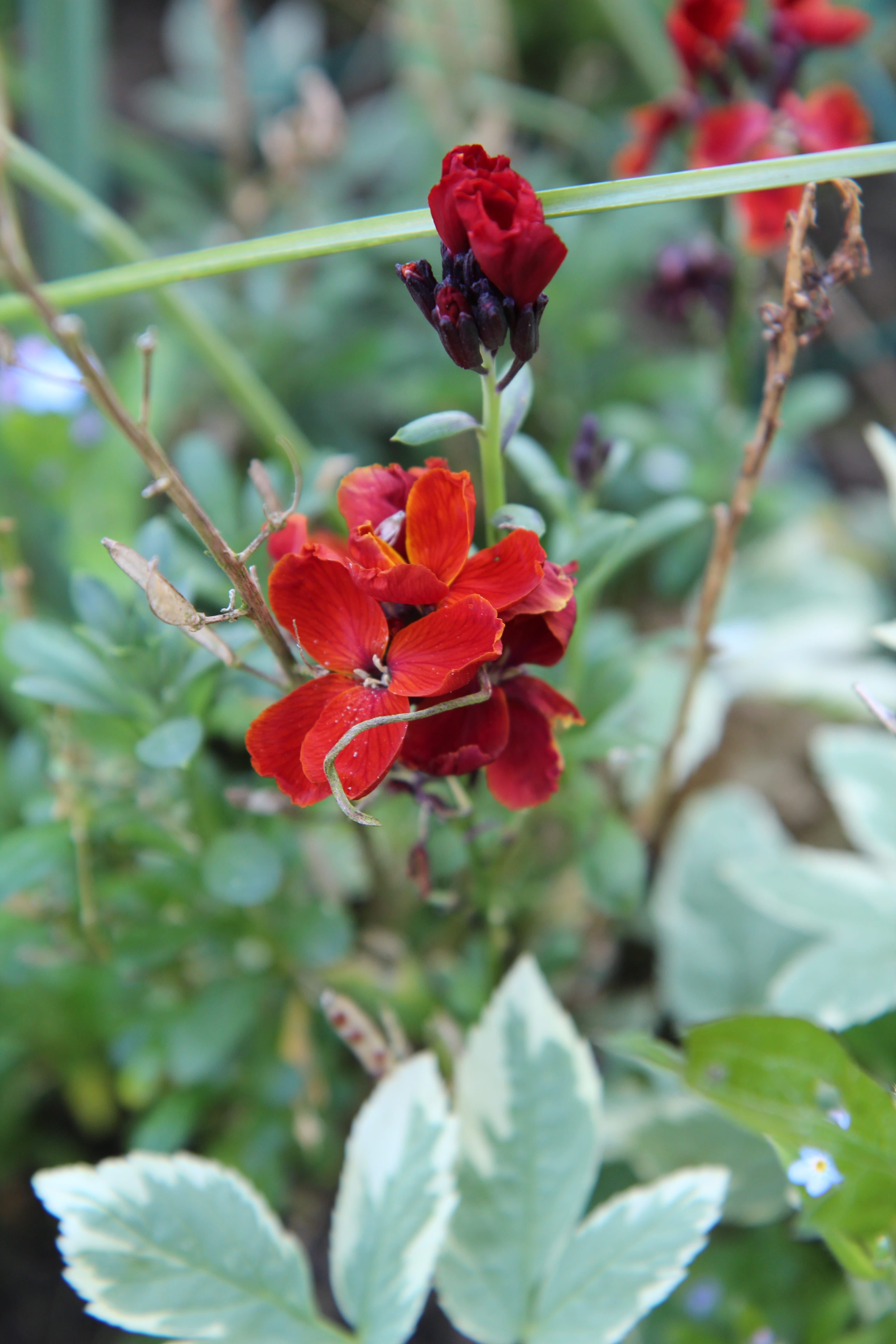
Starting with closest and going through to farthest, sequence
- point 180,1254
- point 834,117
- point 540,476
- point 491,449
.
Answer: point 491,449
point 180,1254
point 540,476
point 834,117

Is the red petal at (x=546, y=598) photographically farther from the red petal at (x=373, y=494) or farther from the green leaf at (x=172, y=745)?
the green leaf at (x=172, y=745)

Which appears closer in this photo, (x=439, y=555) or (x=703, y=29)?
(x=439, y=555)

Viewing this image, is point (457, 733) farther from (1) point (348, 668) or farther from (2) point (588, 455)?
(2) point (588, 455)

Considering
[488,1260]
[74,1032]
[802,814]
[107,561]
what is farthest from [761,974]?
[107,561]

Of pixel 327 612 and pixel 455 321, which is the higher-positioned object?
pixel 455 321

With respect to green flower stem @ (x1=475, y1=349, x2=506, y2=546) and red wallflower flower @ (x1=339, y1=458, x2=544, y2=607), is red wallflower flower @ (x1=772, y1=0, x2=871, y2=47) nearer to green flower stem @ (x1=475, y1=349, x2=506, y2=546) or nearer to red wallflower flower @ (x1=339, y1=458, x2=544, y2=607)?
green flower stem @ (x1=475, y1=349, x2=506, y2=546)

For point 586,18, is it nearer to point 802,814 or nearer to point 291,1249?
point 802,814

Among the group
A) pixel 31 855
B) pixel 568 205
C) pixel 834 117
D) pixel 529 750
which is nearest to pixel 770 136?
pixel 834 117
